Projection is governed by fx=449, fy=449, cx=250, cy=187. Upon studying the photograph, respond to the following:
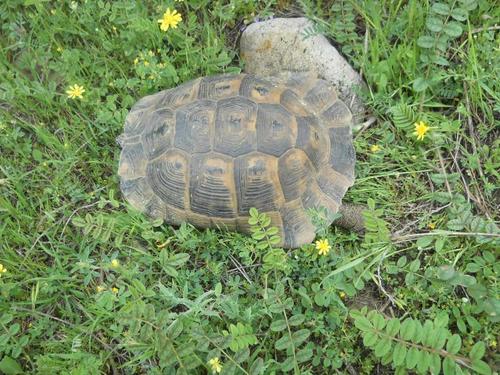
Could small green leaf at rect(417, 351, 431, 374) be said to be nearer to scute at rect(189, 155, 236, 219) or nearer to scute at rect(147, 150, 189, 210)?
scute at rect(189, 155, 236, 219)

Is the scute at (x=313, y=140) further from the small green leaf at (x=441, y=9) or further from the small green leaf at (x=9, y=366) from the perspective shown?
the small green leaf at (x=9, y=366)

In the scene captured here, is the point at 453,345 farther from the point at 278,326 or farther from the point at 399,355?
the point at 278,326

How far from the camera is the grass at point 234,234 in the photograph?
2680 mm

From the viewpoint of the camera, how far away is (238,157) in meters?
2.96

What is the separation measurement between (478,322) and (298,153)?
5.01 ft

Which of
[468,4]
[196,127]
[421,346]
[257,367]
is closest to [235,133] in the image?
[196,127]

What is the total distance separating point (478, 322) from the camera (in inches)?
108

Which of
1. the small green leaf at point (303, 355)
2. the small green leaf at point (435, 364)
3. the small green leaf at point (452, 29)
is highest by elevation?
the small green leaf at point (452, 29)

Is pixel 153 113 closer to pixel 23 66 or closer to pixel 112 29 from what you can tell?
pixel 112 29

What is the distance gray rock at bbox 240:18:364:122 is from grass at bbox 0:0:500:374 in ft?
0.37

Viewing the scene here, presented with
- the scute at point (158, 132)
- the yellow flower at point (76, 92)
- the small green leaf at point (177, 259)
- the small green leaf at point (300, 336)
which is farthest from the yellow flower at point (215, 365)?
the yellow flower at point (76, 92)

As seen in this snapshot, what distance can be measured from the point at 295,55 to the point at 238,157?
1.15m

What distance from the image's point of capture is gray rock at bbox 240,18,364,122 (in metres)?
3.51

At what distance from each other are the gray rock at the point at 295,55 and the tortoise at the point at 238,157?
257 mm
